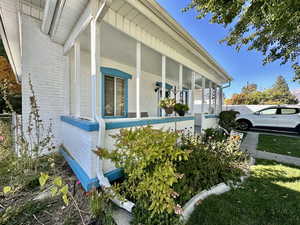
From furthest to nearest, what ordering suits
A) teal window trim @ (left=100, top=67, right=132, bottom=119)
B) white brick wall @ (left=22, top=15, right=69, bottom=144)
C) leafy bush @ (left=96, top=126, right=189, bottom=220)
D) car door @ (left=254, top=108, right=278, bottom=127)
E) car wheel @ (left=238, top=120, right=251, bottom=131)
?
car wheel @ (left=238, top=120, right=251, bottom=131) → car door @ (left=254, top=108, right=278, bottom=127) → teal window trim @ (left=100, top=67, right=132, bottom=119) → white brick wall @ (left=22, top=15, right=69, bottom=144) → leafy bush @ (left=96, top=126, right=189, bottom=220)

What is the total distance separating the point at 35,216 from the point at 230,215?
2622 mm

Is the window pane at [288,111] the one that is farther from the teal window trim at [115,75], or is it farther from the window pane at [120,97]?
the window pane at [120,97]

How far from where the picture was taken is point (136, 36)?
10.2 feet

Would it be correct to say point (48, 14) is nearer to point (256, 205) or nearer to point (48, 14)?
point (48, 14)

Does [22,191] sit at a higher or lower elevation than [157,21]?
lower

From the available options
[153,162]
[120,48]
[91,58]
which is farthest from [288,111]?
[91,58]

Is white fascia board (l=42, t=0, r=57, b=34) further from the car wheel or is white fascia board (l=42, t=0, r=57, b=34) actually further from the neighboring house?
the car wheel

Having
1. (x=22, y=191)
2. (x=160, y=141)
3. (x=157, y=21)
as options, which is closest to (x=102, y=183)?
(x=160, y=141)

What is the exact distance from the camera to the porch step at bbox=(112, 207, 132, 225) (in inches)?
66.0

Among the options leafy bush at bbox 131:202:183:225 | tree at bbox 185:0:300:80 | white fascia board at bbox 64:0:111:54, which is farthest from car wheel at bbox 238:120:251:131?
white fascia board at bbox 64:0:111:54

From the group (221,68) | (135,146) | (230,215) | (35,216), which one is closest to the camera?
(135,146)

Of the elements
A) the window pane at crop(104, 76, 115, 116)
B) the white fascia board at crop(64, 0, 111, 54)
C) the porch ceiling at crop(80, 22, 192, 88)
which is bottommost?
the window pane at crop(104, 76, 115, 116)

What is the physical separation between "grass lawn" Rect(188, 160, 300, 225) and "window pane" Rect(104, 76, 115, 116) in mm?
3920

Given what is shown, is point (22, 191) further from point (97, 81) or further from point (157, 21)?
point (157, 21)
